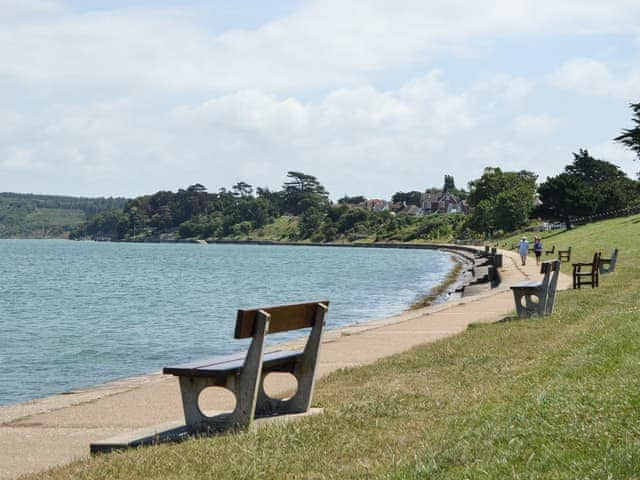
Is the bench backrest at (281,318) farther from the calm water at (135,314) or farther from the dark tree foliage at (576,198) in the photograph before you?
the dark tree foliage at (576,198)

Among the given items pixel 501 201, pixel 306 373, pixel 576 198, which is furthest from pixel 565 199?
pixel 306 373

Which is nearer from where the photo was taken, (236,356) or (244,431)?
(244,431)

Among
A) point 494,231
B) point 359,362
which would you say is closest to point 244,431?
point 359,362

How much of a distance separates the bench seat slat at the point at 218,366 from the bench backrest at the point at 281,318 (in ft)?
1.06

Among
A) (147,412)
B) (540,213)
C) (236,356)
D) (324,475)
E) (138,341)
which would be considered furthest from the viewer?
(540,213)

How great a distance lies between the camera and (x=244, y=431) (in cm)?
743

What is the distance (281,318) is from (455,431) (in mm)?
1768

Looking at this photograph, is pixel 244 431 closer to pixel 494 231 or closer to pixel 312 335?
pixel 312 335

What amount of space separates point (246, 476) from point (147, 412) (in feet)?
13.9

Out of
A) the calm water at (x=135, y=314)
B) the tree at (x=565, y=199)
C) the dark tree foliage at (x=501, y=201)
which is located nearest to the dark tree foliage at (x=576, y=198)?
the tree at (x=565, y=199)

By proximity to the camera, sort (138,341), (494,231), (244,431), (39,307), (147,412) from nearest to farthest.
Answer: (244,431)
(147,412)
(138,341)
(39,307)
(494,231)

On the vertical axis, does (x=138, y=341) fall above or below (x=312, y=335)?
below

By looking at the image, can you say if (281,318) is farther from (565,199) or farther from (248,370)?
(565,199)

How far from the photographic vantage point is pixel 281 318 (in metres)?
7.77
